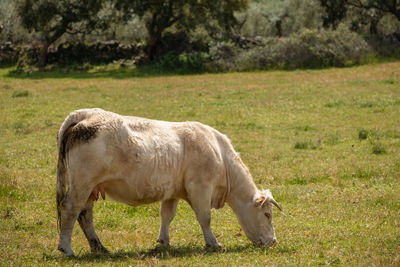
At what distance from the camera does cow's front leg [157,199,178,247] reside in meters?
8.85

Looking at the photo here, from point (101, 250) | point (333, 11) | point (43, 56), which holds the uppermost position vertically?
point (101, 250)

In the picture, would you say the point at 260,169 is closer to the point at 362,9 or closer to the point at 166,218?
the point at 166,218

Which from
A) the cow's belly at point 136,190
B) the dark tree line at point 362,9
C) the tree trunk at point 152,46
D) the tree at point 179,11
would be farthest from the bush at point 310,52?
the cow's belly at point 136,190

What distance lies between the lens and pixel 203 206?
852cm

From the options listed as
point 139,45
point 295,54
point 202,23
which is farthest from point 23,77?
point 295,54

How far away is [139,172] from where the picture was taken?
26.0ft

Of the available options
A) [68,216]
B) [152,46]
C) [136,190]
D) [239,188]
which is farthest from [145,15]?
[68,216]

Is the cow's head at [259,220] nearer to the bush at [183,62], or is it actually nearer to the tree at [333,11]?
the bush at [183,62]

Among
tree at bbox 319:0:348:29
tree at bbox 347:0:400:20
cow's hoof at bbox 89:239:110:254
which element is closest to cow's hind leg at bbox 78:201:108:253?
cow's hoof at bbox 89:239:110:254

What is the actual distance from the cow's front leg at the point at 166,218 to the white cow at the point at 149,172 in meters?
0.02

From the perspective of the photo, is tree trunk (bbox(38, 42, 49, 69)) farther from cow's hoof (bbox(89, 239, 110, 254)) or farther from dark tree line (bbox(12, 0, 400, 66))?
cow's hoof (bbox(89, 239, 110, 254))

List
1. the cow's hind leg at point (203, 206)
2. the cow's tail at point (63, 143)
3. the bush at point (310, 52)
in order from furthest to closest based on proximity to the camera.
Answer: the bush at point (310, 52)
the cow's hind leg at point (203, 206)
the cow's tail at point (63, 143)

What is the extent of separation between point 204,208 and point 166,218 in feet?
2.70

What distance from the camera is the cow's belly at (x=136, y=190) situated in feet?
25.9
